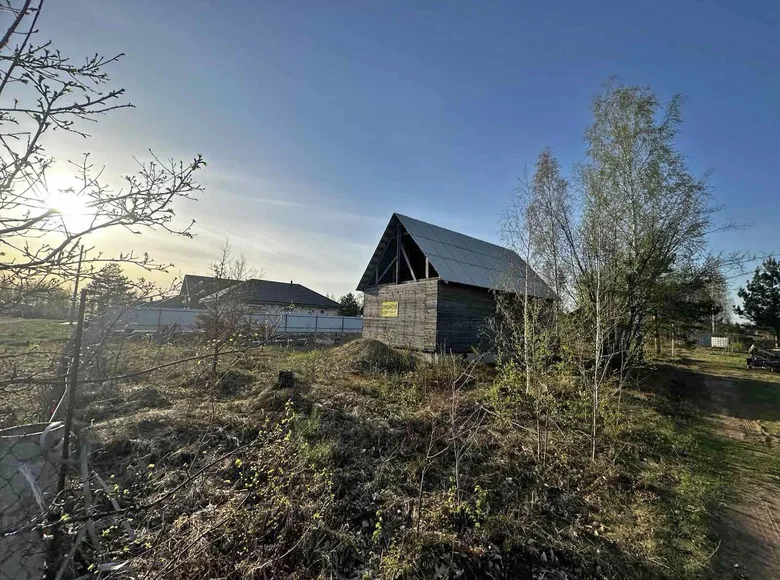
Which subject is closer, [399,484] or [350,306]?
[399,484]

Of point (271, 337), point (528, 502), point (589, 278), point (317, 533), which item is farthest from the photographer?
point (589, 278)

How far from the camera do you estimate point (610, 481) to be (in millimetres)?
4684

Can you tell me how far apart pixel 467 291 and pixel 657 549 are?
10.1m

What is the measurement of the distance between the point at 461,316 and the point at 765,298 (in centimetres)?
2348

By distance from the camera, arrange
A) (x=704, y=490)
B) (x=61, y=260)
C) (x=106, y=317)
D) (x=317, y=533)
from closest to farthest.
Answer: (x=61, y=260) → (x=106, y=317) → (x=317, y=533) → (x=704, y=490)

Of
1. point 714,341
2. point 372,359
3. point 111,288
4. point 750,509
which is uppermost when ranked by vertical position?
point 111,288

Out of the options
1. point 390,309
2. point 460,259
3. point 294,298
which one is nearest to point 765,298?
point 460,259

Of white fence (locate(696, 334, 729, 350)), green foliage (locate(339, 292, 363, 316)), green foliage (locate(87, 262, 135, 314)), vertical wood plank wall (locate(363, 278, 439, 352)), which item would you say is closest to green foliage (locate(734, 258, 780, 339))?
white fence (locate(696, 334, 729, 350))

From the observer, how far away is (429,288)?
41.1 ft

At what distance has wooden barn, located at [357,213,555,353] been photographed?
12242 mm

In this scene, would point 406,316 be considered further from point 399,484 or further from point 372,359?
point 399,484

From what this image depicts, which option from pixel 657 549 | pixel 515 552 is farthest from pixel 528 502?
pixel 657 549

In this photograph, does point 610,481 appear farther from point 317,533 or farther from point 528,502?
point 317,533

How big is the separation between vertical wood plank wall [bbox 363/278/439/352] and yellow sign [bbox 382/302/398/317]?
0.14 m
